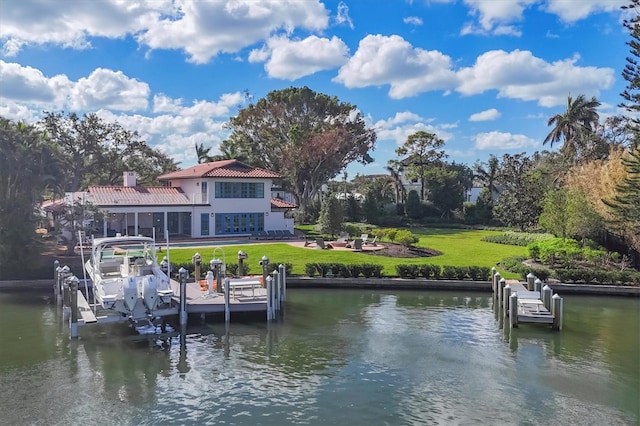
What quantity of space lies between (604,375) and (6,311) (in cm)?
1858

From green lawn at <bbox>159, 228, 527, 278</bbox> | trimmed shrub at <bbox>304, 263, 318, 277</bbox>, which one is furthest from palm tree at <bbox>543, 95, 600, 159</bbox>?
trimmed shrub at <bbox>304, 263, 318, 277</bbox>

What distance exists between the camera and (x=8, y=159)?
966 inches

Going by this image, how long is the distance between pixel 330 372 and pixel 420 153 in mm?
51280

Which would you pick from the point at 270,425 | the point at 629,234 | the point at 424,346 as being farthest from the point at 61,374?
the point at 629,234

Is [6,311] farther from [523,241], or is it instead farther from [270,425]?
[523,241]

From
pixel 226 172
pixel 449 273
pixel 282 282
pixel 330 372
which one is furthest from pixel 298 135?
pixel 330 372

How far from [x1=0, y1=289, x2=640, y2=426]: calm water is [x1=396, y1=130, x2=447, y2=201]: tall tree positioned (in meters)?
43.4

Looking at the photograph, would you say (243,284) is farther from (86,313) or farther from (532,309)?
(532,309)


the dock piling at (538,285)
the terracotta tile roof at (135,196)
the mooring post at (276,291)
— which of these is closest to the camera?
the mooring post at (276,291)

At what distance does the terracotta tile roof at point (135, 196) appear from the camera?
3338cm

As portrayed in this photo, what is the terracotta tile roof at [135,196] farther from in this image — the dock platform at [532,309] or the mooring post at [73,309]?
the dock platform at [532,309]

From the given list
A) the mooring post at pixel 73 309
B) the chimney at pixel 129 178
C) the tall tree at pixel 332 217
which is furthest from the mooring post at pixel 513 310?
the chimney at pixel 129 178

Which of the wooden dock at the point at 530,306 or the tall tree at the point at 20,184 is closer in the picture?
A: the wooden dock at the point at 530,306

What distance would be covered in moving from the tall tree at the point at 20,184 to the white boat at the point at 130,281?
6.35 meters
